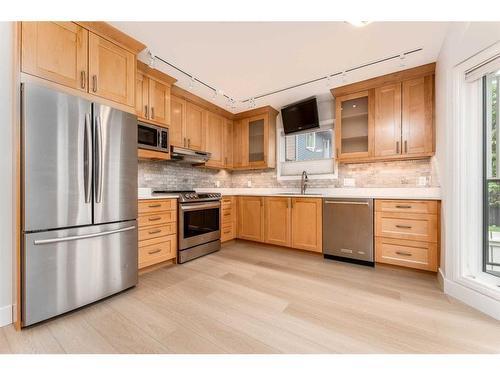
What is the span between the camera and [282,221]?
349 cm

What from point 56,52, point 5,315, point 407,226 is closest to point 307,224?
point 407,226

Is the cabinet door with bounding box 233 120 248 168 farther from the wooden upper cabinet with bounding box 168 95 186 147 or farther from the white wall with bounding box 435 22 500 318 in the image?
the white wall with bounding box 435 22 500 318

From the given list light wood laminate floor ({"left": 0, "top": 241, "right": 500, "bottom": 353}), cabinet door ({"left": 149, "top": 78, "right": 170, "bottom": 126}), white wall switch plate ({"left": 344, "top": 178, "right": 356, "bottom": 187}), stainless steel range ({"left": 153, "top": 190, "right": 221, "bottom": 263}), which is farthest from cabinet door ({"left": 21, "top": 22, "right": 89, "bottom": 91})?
white wall switch plate ({"left": 344, "top": 178, "right": 356, "bottom": 187})

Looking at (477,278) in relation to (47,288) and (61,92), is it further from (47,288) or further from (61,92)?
(61,92)

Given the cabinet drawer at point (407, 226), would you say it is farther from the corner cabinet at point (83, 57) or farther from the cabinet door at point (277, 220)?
the corner cabinet at point (83, 57)

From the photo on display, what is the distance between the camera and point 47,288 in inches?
61.4

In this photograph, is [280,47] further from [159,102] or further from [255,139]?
[255,139]

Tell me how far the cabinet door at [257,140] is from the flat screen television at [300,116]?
1.23 feet

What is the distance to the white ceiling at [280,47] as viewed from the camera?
6.46 ft

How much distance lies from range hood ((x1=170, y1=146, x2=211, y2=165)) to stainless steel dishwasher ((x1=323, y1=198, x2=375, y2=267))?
200cm

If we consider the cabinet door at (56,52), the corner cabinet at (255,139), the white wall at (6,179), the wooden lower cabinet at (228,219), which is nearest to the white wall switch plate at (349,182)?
the corner cabinet at (255,139)

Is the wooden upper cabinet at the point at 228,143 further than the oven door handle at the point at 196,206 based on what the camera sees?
Yes

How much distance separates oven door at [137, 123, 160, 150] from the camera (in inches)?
102

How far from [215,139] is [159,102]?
1284mm
